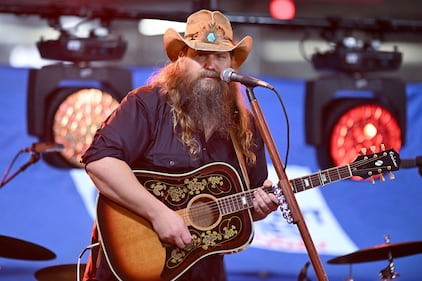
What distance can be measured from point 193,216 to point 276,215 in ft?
7.43

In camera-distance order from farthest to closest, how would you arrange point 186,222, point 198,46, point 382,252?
point 382,252
point 198,46
point 186,222

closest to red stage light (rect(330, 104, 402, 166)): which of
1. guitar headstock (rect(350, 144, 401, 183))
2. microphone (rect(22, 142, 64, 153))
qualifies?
microphone (rect(22, 142, 64, 153))

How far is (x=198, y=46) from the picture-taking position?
409 centimetres

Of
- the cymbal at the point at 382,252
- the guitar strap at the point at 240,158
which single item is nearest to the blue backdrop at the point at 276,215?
the cymbal at the point at 382,252

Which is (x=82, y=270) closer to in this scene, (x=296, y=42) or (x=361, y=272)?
(x=361, y=272)

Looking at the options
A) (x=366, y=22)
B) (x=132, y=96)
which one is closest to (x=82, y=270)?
(x=132, y=96)

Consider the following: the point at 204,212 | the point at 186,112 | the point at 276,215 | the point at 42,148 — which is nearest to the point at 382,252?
the point at 276,215

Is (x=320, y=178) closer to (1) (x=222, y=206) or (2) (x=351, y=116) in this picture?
(1) (x=222, y=206)

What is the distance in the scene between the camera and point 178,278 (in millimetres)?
3914

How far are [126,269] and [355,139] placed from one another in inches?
126

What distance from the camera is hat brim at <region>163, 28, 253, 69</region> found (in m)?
4.08

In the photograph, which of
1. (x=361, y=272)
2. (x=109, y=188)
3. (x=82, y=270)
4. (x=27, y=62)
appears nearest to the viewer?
(x=109, y=188)

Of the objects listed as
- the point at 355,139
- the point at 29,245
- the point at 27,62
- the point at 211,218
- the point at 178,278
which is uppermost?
the point at 27,62

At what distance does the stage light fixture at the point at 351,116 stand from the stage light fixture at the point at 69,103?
5.06ft
